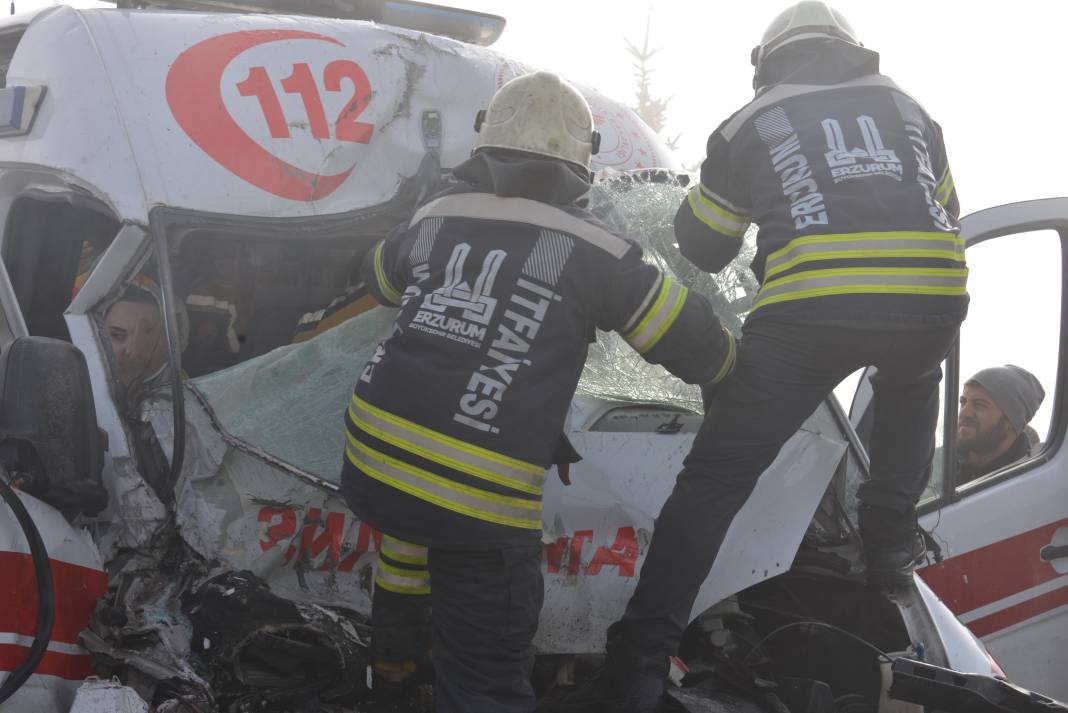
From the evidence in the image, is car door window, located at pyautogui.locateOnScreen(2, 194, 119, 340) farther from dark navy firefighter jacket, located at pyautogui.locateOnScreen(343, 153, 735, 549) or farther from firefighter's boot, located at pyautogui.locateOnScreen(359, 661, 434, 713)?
firefighter's boot, located at pyautogui.locateOnScreen(359, 661, 434, 713)

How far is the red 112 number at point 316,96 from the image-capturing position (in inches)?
123

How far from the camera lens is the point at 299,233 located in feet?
10.3

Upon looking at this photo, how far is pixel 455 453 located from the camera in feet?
7.77

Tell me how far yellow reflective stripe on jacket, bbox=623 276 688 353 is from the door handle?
1.91 meters

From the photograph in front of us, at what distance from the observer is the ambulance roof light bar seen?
3.79 metres

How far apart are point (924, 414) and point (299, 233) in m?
1.82

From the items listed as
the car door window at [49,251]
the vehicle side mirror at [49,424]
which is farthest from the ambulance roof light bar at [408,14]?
the vehicle side mirror at [49,424]

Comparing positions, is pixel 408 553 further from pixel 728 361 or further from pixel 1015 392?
pixel 1015 392

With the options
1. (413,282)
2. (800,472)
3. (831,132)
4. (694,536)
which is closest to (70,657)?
(413,282)

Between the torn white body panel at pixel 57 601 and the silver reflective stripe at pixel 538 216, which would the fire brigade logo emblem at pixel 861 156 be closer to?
the silver reflective stripe at pixel 538 216

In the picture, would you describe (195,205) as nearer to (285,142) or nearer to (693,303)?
(285,142)

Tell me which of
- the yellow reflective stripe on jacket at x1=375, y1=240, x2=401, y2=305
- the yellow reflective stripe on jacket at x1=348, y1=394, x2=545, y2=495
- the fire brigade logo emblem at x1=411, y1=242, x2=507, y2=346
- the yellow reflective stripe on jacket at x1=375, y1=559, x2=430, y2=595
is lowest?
the yellow reflective stripe on jacket at x1=375, y1=559, x2=430, y2=595

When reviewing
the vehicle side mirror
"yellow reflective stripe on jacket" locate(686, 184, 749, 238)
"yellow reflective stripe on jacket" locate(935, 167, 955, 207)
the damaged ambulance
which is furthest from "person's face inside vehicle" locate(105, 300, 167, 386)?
"yellow reflective stripe on jacket" locate(935, 167, 955, 207)

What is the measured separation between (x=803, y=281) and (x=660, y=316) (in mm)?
430
